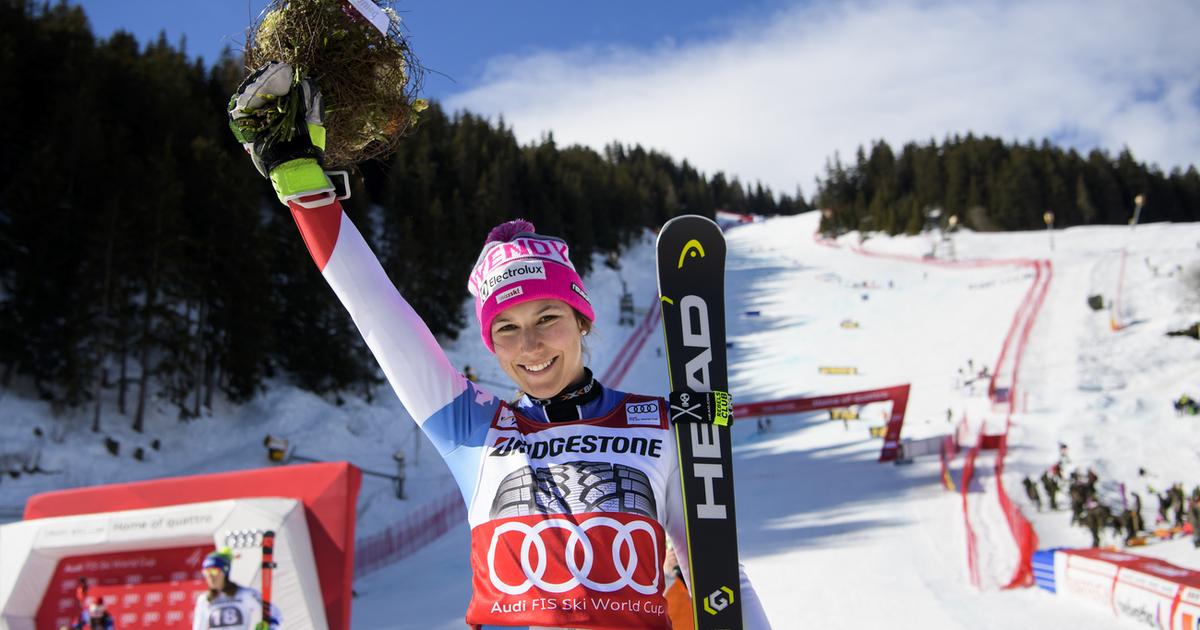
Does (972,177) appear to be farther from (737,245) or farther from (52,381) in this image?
(52,381)

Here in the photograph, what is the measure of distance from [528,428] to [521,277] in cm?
40

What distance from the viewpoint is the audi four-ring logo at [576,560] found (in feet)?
5.94

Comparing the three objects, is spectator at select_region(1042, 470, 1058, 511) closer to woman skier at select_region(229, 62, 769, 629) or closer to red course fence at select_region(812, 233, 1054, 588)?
red course fence at select_region(812, 233, 1054, 588)

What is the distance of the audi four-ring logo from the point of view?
5.94ft

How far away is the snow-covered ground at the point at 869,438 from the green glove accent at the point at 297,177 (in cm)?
93

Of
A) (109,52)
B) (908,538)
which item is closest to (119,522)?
(908,538)

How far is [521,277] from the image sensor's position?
2125 mm

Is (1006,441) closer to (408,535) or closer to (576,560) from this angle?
(408,535)

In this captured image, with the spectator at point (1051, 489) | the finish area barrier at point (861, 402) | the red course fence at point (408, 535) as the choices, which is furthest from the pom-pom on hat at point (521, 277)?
the finish area barrier at point (861, 402)

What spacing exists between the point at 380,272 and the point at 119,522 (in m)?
7.95

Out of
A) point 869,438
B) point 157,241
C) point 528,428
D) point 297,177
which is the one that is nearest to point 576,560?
point 528,428

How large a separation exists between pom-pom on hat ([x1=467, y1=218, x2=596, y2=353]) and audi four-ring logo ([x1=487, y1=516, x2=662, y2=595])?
0.54 m

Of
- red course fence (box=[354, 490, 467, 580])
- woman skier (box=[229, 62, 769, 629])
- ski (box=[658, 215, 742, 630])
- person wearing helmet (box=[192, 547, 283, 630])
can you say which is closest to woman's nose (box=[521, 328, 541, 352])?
woman skier (box=[229, 62, 769, 629])

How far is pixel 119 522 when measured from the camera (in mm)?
8375
